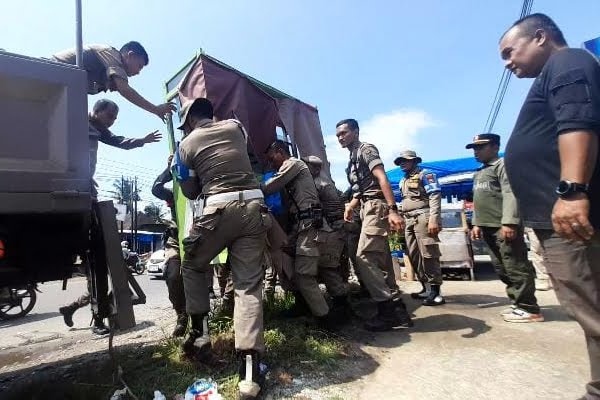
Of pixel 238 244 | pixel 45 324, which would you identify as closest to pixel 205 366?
pixel 238 244

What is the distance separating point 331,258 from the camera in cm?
349

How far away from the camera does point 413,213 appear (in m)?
4.71

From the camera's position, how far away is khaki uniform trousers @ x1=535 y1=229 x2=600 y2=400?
5.13 feet

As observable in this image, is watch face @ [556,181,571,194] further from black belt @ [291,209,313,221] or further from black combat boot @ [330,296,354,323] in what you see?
black combat boot @ [330,296,354,323]

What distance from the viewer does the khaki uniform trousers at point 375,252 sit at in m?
3.36

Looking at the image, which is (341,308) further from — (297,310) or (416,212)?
(416,212)

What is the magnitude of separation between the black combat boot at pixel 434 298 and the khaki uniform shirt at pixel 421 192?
854mm

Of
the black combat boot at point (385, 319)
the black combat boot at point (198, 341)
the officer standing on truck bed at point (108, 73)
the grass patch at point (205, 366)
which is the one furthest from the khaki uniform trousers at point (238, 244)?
the black combat boot at point (385, 319)

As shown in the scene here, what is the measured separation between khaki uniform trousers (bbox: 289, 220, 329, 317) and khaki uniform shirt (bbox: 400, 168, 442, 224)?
1797mm

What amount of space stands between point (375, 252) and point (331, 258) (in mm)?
414

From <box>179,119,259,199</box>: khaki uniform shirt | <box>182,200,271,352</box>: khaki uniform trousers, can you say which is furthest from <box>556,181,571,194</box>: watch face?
<box>179,119,259,199</box>: khaki uniform shirt

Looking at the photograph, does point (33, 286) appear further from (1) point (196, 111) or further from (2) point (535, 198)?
(2) point (535, 198)

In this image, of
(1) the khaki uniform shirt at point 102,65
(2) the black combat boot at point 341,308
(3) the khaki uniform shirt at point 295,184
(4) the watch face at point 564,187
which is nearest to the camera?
(4) the watch face at point 564,187

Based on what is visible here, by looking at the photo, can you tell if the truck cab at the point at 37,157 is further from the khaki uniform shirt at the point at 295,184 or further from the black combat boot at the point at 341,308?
the black combat boot at the point at 341,308
